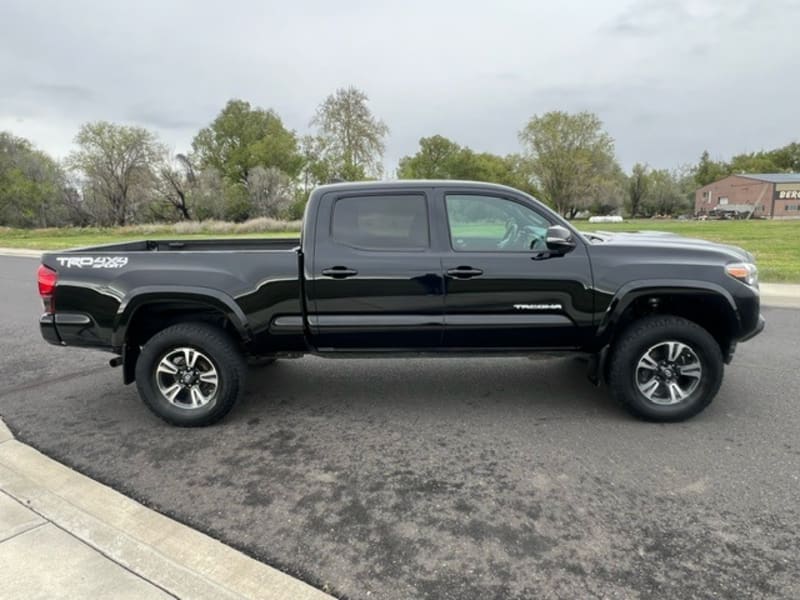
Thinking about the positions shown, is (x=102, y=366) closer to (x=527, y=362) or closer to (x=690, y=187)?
(x=527, y=362)

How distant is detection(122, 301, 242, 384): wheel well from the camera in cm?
398

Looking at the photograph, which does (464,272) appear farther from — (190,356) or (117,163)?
(117,163)

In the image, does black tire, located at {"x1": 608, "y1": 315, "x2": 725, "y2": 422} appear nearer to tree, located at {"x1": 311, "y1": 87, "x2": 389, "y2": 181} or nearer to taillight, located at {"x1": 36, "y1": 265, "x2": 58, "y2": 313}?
taillight, located at {"x1": 36, "y1": 265, "x2": 58, "y2": 313}

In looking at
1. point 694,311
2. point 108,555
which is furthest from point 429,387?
point 108,555

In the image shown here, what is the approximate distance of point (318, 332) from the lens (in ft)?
12.9

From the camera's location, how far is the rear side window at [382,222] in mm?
3945

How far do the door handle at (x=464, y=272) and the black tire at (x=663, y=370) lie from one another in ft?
4.00

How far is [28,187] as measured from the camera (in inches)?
1951

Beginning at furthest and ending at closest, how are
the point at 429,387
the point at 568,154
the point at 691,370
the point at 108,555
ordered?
the point at 568,154 < the point at 429,387 < the point at 691,370 < the point at 108,555

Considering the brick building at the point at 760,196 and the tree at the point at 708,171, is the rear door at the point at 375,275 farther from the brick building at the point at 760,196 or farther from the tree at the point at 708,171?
the tree at the point at 708,171

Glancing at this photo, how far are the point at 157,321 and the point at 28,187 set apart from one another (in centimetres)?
5753

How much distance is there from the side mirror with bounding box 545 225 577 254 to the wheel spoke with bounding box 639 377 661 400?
3.92 feet

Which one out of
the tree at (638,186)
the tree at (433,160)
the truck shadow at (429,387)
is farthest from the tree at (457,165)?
the truck shadow at (429,387)

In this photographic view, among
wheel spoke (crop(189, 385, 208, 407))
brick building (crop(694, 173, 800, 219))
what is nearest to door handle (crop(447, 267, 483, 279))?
wheel spoke (crop(189, 385, 208, 407))
